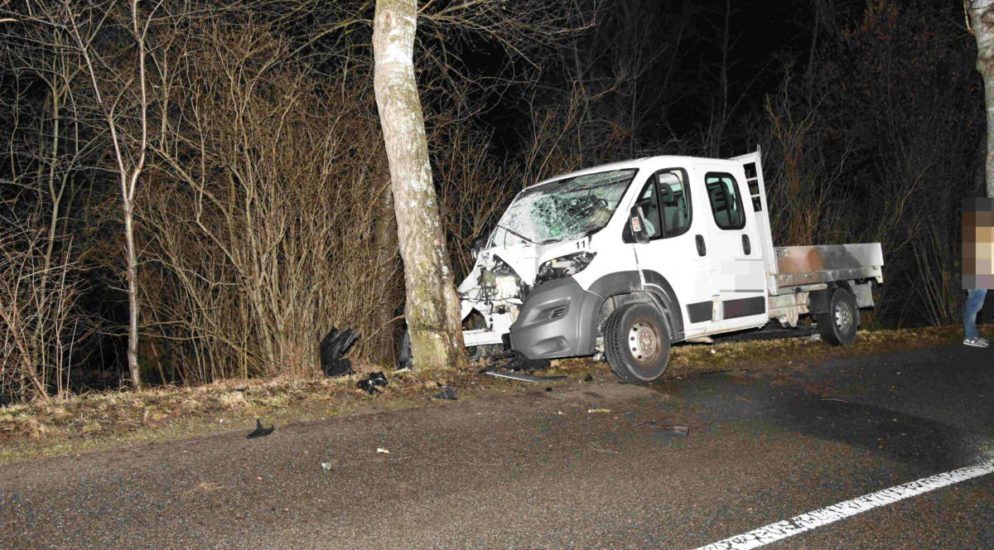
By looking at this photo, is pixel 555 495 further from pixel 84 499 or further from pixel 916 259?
pixel 916 259

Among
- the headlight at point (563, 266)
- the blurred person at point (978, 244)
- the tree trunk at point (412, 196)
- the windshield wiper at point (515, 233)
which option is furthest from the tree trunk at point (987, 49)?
the tree trunk at point (412, 196)

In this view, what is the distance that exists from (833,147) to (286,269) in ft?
49.7

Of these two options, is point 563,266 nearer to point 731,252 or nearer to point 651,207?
point 651,207

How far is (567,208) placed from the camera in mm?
8648

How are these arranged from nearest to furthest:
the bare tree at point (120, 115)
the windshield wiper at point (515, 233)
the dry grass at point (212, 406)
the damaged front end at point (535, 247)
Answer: the dry grass at point (212, 406), the damaged front end at point (535, 247), the windshield wiper at point (515, 233), the bare tree at point (120, 115)

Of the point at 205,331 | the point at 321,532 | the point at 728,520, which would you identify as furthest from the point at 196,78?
the point at 728,520

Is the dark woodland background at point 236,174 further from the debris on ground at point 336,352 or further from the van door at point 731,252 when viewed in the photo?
the van door at point 731,252

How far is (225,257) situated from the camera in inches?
394

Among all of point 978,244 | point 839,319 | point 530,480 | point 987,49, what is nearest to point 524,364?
point 530,480

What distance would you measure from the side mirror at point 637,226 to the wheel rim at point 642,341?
0.83 metres

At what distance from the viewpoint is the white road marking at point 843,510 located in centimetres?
405

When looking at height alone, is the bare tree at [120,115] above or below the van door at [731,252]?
above

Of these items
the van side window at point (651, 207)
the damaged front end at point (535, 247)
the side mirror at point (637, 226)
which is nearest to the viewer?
the damaged front end at point (535, 247)

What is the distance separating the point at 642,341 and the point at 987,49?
11258 millimetres
